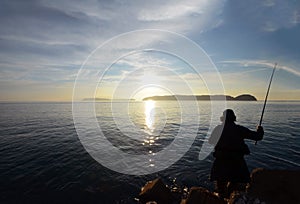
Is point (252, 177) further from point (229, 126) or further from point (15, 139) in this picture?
point (15, 139)

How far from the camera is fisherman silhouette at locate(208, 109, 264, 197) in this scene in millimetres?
8641

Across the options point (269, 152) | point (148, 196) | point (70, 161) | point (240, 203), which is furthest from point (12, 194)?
point (269, 152)


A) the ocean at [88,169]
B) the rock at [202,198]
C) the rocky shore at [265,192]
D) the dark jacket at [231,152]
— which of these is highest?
the dark jacket at [231,152]

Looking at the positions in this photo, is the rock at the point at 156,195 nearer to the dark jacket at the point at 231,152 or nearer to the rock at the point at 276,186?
the dark jacket at the point at 231,152

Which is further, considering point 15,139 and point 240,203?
point 15,139

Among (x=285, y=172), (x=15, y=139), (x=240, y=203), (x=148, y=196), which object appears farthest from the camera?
(x=15, y=139)

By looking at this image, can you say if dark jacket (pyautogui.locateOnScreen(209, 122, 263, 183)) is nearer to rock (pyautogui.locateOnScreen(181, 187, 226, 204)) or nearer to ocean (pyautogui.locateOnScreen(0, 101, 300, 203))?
rock (pyautogui.locateOnScreen(181, 187, 226, 204))

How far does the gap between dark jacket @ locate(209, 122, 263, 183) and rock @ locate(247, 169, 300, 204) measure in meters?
0.48

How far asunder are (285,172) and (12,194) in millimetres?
12711

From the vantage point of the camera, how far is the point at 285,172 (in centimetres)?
845

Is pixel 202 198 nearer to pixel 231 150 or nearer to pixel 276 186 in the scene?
pixel 231 150

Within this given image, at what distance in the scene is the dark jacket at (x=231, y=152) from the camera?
8664 millimetres

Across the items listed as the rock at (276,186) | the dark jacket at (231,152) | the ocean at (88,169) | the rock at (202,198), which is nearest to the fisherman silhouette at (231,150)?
the dark jacket at (231,152)

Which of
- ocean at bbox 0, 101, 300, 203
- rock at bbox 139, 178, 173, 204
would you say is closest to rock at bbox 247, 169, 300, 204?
rock at bbox 139, 178, 173, 204
